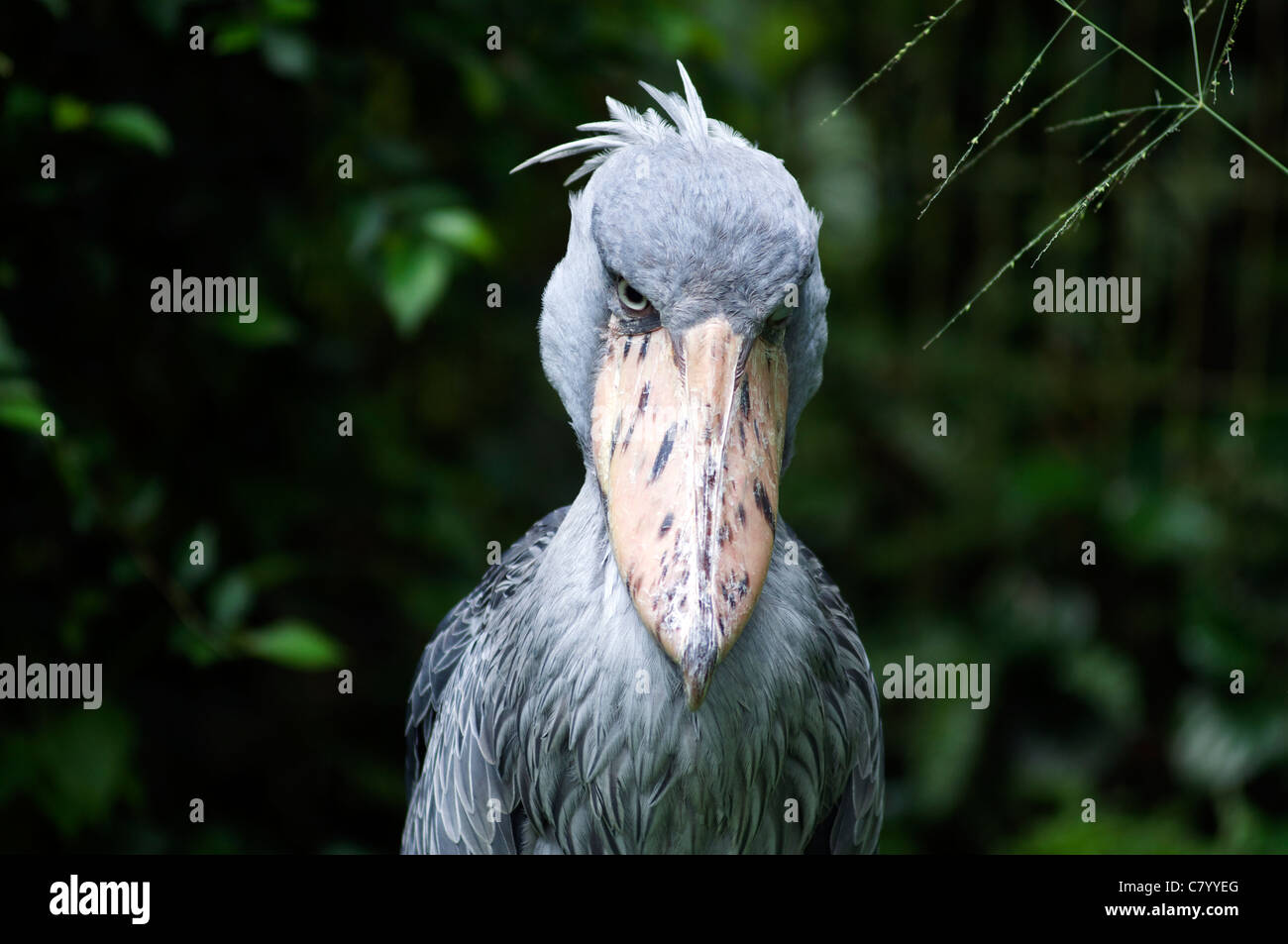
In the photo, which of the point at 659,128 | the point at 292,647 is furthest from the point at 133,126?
the point at 659,128

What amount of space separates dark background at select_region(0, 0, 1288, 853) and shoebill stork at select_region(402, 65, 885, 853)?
0.83 metres

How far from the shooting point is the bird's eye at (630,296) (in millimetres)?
1503

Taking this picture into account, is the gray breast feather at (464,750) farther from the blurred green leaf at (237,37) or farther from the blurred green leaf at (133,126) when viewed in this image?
the blurred green leaf at (237,37)

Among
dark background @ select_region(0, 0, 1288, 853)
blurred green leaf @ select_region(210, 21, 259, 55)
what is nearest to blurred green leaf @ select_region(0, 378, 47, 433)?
dark background @ select_region(0, 0, 1288, 853)

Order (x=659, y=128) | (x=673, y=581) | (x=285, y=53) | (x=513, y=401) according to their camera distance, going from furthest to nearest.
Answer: (x=513, y=401) < (x=285, y=53) < (x=659, y=128) < (x=673, y=581)

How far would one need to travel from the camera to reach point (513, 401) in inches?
153

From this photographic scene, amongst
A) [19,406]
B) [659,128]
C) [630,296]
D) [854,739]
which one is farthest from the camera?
[19,406]

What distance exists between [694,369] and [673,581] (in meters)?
0.25

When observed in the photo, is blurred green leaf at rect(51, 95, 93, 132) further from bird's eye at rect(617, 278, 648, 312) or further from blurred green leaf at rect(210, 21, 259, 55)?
bird's eye at rect(617, 278, 648, 312)

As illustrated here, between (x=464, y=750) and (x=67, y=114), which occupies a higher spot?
(x=67, y=114)

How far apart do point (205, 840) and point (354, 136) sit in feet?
4.98

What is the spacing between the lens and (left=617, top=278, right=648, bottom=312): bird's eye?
1503 mm

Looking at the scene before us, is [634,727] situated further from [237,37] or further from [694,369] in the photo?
[237,37]

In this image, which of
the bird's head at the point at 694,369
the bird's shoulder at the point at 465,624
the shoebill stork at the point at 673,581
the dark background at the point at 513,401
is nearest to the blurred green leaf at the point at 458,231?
the dark background at the point at 513,401
